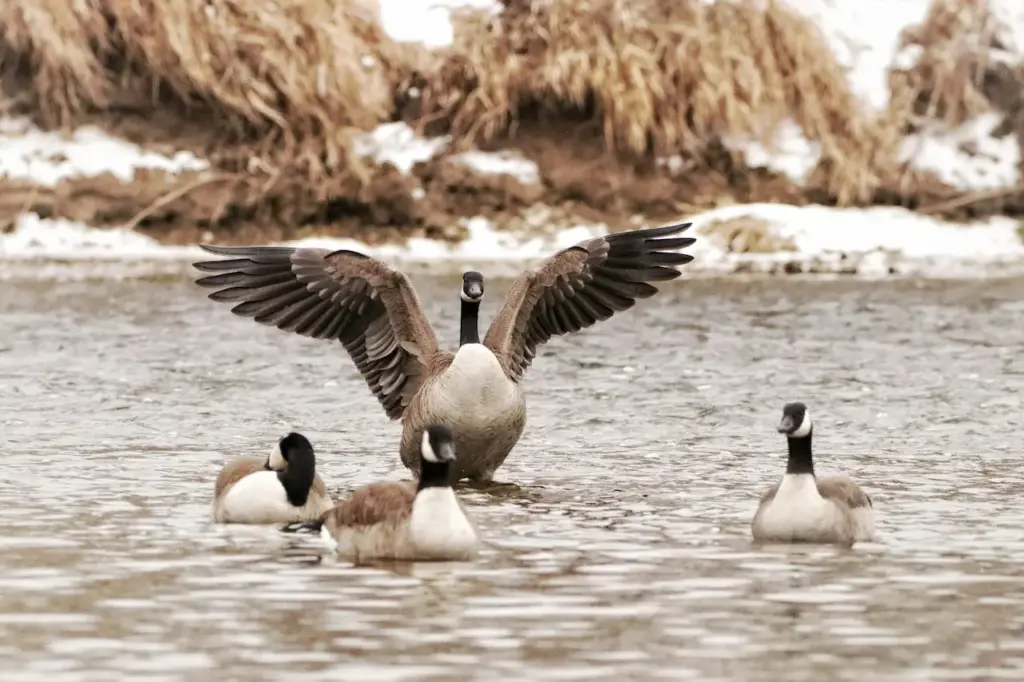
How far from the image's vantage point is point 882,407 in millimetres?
14453

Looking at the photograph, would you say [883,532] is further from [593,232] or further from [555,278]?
[593,232]

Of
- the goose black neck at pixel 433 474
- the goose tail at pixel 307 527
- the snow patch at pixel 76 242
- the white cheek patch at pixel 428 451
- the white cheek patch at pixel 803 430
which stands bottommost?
the goose tail at pixel 307 527

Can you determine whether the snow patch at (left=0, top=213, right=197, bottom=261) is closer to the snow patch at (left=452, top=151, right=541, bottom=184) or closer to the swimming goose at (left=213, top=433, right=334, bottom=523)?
the snow patch at (left=452, top=151, right=541, bottom=184)

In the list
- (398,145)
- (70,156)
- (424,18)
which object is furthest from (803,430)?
(424,18)

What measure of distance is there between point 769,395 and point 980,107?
37.4 feet

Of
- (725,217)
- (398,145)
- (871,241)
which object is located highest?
(398,145)

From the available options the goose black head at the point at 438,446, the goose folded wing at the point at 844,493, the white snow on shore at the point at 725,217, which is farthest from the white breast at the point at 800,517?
the white snow on shore at the point at 725,217

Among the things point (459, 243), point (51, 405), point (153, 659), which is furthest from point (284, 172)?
point (153, 659)

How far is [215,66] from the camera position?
955 inches

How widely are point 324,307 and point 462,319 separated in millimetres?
974

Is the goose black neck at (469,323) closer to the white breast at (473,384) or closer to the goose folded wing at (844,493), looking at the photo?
the white breast at (473,384)

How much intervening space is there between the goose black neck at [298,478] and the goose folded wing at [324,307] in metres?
2.13

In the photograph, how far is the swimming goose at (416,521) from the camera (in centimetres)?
903

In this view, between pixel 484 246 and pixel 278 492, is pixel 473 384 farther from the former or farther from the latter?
pixel 484 246
